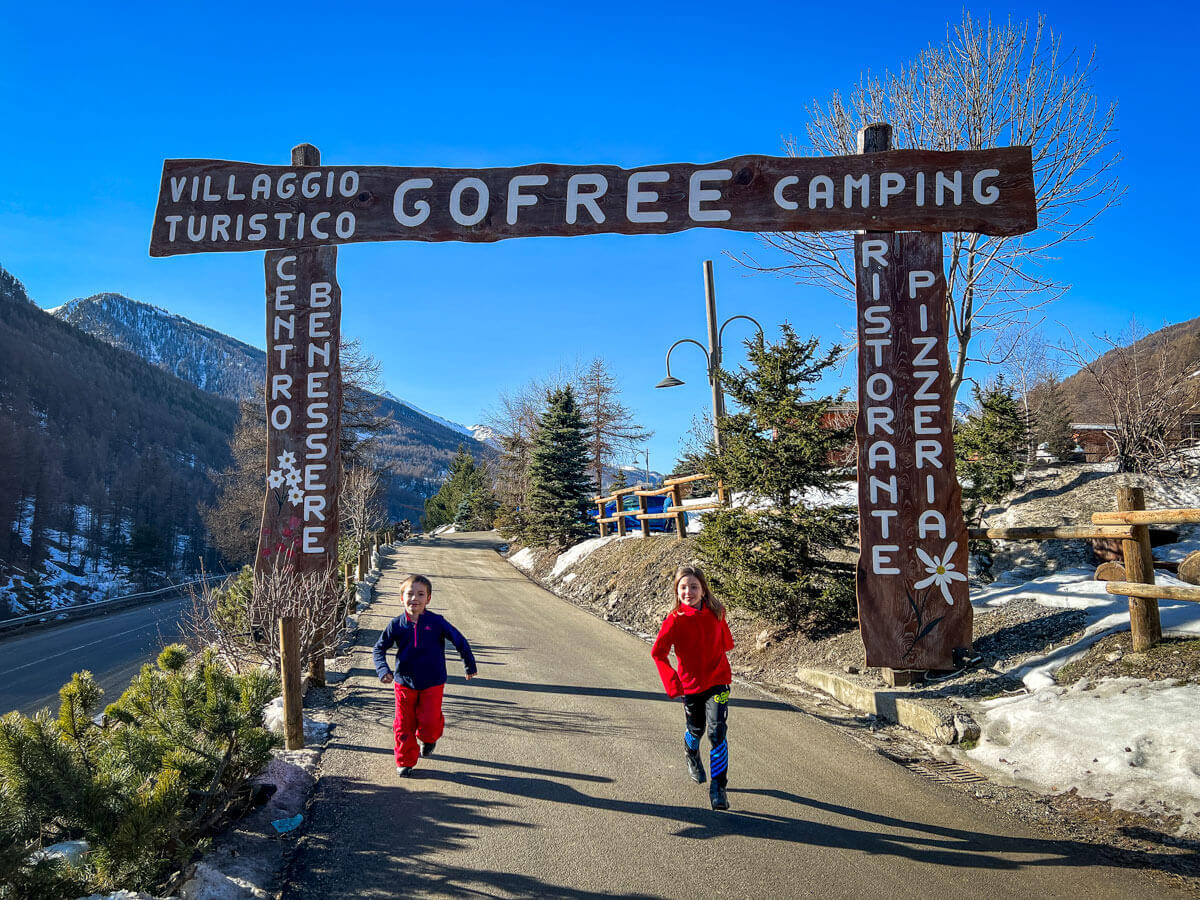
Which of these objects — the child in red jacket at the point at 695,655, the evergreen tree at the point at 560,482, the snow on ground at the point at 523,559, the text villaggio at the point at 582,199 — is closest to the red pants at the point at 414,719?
the child in red jacket at the point at 695,655

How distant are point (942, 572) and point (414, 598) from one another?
5.09 m

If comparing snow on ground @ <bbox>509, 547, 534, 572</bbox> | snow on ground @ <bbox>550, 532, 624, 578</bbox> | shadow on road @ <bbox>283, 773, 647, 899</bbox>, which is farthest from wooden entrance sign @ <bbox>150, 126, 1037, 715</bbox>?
snow on ground @ <bbox>509, 547, 534, 572</bbox>

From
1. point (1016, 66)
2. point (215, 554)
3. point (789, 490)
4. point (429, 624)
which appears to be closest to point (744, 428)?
point (789, 490)

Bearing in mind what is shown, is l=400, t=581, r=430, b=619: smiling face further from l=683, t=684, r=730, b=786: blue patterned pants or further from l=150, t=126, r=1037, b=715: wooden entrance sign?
l=150, t=126, r=1037, b=715: wooden entrance sign

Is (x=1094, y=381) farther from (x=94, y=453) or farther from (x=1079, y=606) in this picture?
(x=94, y=453)

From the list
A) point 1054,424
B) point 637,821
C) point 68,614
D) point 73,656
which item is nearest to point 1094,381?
point 1054,424

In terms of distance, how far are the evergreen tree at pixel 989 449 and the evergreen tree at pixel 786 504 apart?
16.1 ft

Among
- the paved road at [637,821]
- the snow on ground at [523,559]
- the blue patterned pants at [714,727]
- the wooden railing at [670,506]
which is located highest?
the wooden railing at [670,506]

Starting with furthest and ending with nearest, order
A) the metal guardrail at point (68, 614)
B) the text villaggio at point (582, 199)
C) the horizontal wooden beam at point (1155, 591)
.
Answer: the metal guardrail at point (68, 614)
the text villaggio at point (582, 199)
the horizontal wooden beam at point (1155, 591)

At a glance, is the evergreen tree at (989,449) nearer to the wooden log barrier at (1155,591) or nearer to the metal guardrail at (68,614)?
the wooden log barrier at (1155,591)

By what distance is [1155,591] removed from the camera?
5.71 meters

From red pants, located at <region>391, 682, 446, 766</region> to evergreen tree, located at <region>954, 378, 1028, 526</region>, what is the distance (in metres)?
→ 10.8

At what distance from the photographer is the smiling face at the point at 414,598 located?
5.48 m

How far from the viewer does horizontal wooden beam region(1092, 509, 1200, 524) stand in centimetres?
562
